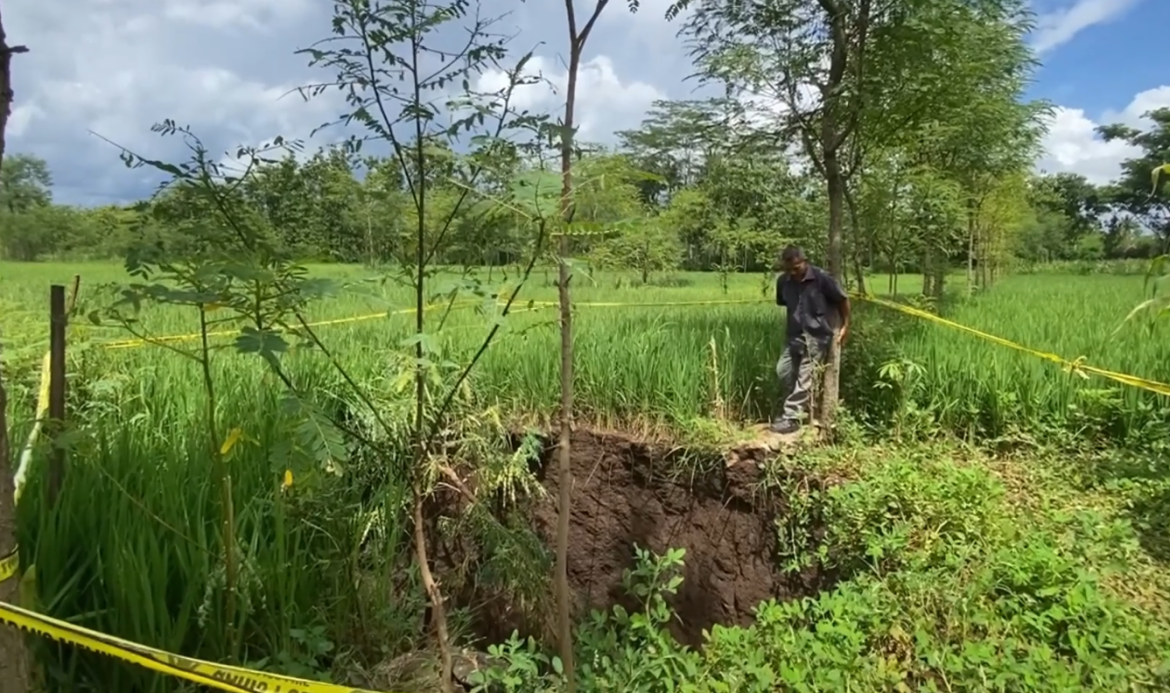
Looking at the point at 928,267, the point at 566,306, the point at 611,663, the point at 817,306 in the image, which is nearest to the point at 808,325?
the point at 817,306

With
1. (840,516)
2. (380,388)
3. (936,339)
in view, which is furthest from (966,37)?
(380,388)

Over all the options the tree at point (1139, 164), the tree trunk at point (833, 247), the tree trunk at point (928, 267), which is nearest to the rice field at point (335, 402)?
the tree trunk at point (833, 247)

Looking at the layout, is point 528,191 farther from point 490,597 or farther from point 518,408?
point 518,408

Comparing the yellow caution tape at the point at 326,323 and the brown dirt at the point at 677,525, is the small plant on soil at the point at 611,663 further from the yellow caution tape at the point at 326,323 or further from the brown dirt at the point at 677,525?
the yellow caution tape at the point at 326,323

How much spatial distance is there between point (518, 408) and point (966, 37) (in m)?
3.78

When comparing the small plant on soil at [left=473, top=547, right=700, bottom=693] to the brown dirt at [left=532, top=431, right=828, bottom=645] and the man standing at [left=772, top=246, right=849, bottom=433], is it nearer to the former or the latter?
the brown dirt at [left=532, top=431, right=828, bottom=645]

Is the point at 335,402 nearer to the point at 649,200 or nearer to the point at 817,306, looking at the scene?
the point at 817,306

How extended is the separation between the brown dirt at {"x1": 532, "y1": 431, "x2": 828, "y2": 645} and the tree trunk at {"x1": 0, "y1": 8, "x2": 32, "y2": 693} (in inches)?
116

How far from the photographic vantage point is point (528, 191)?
1553 millimetres

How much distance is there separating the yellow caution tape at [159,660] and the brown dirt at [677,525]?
8.66ft

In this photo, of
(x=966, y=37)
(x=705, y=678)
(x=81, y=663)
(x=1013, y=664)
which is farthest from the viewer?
(x=966, y=37)

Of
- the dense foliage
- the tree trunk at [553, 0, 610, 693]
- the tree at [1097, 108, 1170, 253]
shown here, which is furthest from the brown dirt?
the tree at [1097, 108, 1170, 253]

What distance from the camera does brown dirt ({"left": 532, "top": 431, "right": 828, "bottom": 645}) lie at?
400 centimetres

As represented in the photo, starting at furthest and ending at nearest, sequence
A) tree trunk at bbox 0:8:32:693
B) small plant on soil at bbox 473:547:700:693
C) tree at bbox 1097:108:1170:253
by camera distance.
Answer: tree at bbox 1097:108:1170:253, small plant on soil at bbox 473:547:700:693, tree trunk at bbox 0:8:32:693
